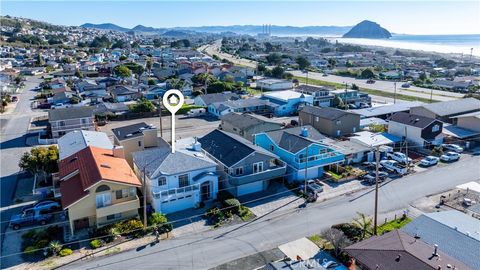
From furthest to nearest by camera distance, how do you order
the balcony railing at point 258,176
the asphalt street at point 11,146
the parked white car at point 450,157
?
1. the parked white car at point 450,157
2. the balcony railing at point 258,176
3. the asphalt street at point 11,146

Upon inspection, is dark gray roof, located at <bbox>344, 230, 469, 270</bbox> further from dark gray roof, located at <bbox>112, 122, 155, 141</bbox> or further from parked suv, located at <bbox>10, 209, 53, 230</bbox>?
dark gray roof, located at <bbox>112, 122, 155, 141</bbox>

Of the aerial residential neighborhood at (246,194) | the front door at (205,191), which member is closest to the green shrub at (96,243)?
the aerial residential neighborhood at (246,194)

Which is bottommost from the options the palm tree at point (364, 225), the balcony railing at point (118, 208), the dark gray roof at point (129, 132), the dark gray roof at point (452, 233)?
the palm tree at point (364, 225)

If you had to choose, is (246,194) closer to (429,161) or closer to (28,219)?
(28,219)

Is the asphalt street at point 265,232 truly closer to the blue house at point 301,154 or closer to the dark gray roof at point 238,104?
the blue house at point 301,154

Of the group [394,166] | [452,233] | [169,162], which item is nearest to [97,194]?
[169,162]

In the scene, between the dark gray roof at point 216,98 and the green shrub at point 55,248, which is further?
the dark gray roof at point 216,98

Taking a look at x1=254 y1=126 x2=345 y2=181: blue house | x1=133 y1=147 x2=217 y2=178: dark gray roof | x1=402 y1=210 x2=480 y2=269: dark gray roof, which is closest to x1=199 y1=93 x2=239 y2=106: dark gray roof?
x1=254 y1=126 x2=345 y2=181: blue house
